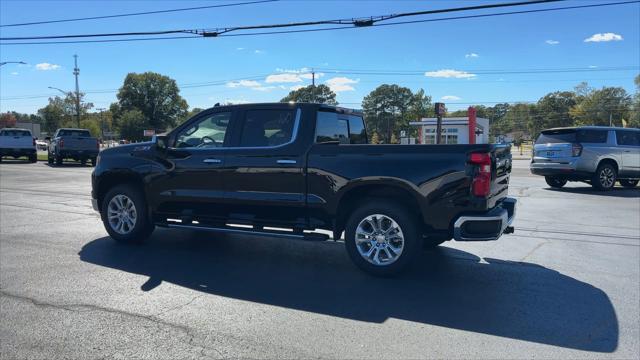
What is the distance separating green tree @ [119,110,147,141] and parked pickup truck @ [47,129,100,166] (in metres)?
78.5

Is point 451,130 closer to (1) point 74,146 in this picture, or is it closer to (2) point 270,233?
(1) point 74,146

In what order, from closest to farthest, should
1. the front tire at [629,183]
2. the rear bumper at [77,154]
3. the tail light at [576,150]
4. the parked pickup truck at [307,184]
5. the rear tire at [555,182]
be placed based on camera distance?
the parked pickup truck at [307,184] < the tail light at [576,150] < the rear tire at [555,182] < the front tire at [629,183] < the rear bumper at [77,154]

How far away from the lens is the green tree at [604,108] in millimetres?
104750

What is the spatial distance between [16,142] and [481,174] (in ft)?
102

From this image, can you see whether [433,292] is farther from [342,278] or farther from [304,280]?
[304,280]

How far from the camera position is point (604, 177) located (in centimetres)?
1504

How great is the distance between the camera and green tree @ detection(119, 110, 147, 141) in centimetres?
10219

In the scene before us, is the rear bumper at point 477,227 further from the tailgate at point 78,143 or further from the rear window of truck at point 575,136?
the tailgate at point 78,143

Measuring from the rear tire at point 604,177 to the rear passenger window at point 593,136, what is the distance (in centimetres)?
76

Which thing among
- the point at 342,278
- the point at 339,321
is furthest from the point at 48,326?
the point at 342,278

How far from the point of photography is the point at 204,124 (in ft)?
22.1

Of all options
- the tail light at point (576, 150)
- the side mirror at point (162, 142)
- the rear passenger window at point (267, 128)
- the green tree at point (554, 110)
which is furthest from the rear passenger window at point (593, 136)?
the green tree at point (554, 110)

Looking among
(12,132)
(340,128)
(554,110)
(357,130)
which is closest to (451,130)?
(12,132)

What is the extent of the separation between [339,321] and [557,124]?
13306cm
